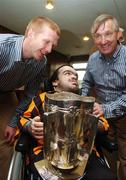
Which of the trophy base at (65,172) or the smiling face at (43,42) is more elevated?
the smiling face at (43,42)

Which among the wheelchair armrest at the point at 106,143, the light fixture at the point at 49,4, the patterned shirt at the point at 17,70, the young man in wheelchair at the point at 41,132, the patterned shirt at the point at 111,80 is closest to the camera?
the young man in wheelchair at the point at 41,132

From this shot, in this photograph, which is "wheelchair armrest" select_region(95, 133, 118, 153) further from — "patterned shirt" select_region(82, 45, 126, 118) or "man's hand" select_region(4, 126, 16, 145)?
"man's hand" select_region(4, 126, 16, 145)

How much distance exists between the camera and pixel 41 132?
1070 millimetres

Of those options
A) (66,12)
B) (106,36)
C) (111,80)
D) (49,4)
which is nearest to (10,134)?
(111,80)

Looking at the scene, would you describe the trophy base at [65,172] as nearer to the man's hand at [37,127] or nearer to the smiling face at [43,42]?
the man's hand at [37,127]

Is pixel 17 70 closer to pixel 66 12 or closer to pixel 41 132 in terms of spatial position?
pixel 41 132

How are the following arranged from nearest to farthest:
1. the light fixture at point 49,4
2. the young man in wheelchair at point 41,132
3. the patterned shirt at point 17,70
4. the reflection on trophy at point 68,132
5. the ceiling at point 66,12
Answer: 1. the reflection on trophy at point 68,132
2. the young man in wheelchair at point 41,132
3. the patterned shirt at point 17,70
4. the light fixture at point 49,4
5. the ceiling at point 66,12

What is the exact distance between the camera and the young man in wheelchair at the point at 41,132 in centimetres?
104

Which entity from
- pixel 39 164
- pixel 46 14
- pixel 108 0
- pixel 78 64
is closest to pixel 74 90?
pixel 39 164

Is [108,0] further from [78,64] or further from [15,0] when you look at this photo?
[78,64]

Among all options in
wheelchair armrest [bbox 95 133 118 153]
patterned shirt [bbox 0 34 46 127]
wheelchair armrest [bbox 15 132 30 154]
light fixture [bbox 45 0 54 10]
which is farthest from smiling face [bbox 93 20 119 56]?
light fixture [bbox 45 0 54 10]

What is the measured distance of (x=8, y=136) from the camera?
1426 millimetres

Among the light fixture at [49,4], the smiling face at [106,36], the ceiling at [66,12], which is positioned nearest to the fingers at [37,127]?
the smiling face at [106,36]

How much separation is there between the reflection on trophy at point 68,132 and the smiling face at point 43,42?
1.24 ft
